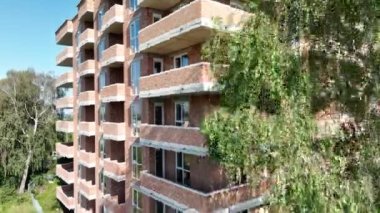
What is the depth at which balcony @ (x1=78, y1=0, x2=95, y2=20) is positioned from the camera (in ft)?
83.1

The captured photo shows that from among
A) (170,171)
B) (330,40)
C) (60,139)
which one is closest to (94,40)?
(170,171)

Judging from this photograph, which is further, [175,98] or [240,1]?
[175,98]

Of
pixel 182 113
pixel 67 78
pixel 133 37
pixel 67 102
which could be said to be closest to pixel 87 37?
pixel 67 78

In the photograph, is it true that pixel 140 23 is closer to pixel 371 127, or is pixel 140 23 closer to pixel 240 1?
pixel 240 1

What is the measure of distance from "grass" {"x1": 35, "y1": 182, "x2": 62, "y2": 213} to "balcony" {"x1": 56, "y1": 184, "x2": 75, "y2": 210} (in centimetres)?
217

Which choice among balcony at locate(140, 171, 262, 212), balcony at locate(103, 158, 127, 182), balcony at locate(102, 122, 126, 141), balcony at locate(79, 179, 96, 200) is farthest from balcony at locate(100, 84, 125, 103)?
balcony at locate(79, 179, 96, 200)

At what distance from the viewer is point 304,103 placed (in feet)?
29.2

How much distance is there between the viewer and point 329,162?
913cm

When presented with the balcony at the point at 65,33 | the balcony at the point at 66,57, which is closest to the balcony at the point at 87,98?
the balcony at the point at 66,57

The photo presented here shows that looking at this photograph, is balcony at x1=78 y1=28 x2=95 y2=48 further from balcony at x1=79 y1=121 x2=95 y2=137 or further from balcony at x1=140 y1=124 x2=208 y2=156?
balcony at x1=140 y1=124 x2=208 y2=156

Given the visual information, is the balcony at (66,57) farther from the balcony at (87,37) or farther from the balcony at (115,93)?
the balcony at (115,93)

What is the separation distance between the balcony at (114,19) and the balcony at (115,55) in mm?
1485

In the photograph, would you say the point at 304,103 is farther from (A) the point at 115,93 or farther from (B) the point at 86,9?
(B) the point at 86,9

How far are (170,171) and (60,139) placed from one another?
31068 mm
